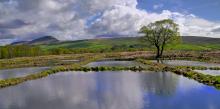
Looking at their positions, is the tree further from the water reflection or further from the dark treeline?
the dark treeline

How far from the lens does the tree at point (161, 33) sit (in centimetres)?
8712

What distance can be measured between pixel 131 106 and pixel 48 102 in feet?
23.4

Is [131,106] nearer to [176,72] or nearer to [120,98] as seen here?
[120,98]

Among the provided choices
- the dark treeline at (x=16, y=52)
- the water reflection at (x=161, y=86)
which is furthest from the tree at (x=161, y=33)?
the dark treeline at (x=16, y=52)

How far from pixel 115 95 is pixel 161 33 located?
61.2 m

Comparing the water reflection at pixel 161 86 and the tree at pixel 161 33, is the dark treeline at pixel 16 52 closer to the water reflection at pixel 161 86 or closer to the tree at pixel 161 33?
the tree at pixel 161 33

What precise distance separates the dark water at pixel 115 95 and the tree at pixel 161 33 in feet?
167

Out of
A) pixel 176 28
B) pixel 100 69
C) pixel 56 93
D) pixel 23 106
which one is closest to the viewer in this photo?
pixel 23 106

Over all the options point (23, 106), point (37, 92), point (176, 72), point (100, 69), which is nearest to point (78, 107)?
point (23, 106)

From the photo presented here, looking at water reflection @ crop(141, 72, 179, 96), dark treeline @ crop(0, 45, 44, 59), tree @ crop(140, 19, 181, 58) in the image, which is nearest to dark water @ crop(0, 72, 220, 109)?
water reflection @ crop(141, 72, 179, 96)

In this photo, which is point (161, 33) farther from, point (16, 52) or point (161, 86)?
point (16, 52)

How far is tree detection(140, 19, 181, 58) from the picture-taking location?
87125 mm

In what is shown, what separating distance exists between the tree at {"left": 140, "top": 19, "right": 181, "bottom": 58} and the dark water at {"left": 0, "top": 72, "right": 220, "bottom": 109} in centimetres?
5100

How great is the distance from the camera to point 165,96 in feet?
89.9
